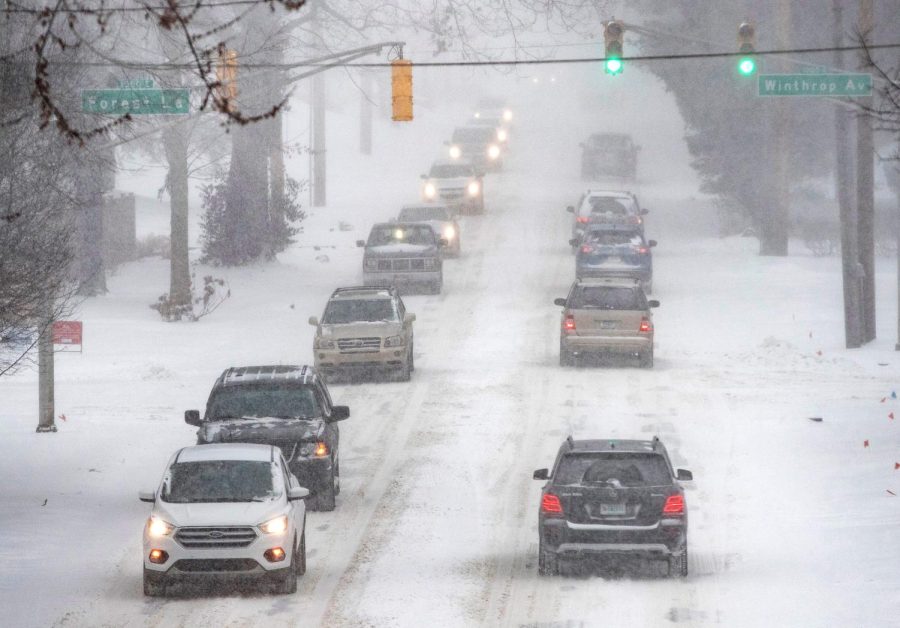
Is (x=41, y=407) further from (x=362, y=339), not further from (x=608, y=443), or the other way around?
(x=608, y=443)

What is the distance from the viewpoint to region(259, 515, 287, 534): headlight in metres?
14.7

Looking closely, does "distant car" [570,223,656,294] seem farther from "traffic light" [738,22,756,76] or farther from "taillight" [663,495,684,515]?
"taillight" [663,495,684,515]

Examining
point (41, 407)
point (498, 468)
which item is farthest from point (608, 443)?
point (41, 407)

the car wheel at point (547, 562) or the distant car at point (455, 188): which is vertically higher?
the distant car at point (455, 188)

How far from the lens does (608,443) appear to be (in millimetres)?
15945

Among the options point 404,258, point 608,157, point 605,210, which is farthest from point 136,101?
point 608,157

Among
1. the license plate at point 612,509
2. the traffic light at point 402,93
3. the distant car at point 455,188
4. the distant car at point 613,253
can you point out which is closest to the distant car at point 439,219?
the distant car at point 455,188

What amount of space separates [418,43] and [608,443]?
101 metres

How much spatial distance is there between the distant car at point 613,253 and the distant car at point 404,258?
3.76 metres

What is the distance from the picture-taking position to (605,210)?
145ft

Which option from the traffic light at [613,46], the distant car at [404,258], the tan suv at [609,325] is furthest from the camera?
the distant car at [404,258]

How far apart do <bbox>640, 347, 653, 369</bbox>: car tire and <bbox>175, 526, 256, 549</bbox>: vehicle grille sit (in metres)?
16.3

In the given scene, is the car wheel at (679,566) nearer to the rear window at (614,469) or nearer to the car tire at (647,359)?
the rear window at (614,469)

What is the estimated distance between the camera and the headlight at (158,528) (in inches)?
576
